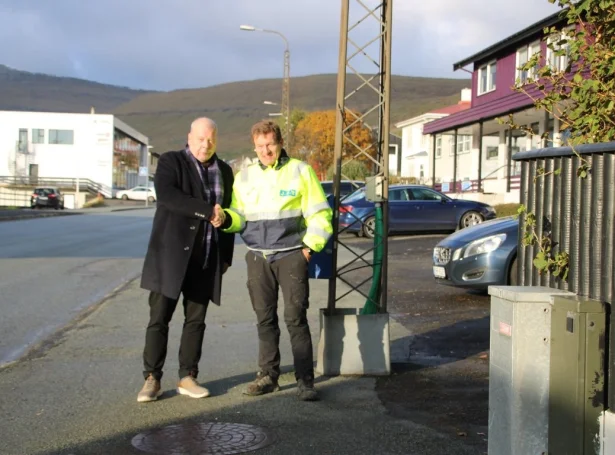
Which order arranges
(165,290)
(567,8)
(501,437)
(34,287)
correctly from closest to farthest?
(501,437)
(567,8)
(165,290)
(34,287)

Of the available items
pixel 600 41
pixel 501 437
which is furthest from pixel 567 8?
pixel 501 437

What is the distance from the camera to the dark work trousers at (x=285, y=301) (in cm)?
635

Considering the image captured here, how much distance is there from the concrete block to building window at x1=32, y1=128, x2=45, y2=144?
8900 cm

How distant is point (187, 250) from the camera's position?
6.31 metres

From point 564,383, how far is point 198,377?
3.74 meters

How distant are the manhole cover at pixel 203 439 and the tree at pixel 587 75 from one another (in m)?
2.54

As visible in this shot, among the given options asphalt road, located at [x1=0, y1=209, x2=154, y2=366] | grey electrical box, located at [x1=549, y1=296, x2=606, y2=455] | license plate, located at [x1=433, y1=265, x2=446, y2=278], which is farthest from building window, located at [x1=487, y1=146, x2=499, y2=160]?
grey electrical box, located at [x1=549, y1=296, x2=606, y2=455]

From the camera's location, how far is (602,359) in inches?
161

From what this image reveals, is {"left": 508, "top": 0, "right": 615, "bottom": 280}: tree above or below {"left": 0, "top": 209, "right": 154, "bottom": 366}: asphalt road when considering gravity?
above

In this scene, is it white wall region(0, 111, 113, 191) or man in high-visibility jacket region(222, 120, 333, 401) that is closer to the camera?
man in high-visibility jacket region(222, 120, 333, 401)

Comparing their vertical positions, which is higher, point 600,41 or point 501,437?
point 600,41

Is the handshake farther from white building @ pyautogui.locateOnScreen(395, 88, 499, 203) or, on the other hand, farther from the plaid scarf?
white building @ pyautogui.locateOnScreen(395, 88, 499, 203)

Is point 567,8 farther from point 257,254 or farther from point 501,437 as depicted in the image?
point 257,254

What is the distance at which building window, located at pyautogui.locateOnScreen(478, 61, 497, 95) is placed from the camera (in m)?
40.9
